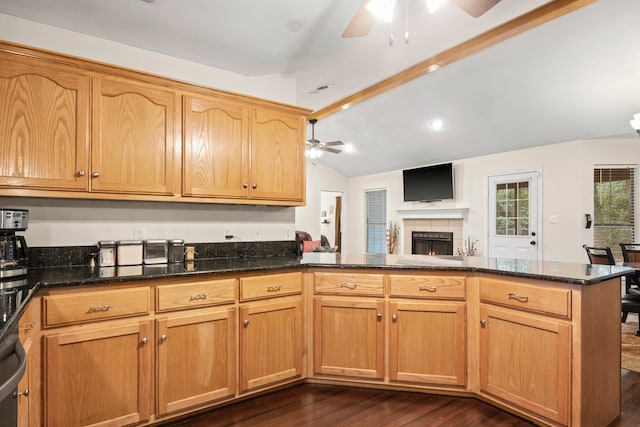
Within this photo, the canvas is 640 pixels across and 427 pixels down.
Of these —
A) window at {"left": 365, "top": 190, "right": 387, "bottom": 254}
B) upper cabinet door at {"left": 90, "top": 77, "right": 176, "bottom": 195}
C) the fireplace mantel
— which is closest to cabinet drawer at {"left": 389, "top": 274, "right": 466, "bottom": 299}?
upper cabinet door at {"left": 90, "top": 77, "right": 176, "bottom": 195}

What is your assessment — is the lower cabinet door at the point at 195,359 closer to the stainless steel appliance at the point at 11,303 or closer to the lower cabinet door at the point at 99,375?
the lower cabinet door at the point at 99,375

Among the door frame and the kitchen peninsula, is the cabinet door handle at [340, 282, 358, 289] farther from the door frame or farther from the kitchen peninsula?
the door frame

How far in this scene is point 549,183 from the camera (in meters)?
5.55

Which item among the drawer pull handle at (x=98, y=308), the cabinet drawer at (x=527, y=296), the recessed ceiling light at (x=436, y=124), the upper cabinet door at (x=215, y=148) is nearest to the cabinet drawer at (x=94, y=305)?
the drawer pull handle at (x=98, y=308)

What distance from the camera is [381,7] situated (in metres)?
1.80

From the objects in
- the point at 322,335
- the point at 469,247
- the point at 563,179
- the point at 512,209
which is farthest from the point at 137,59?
the point at 469,247

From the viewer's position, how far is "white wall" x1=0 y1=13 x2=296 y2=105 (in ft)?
7.38

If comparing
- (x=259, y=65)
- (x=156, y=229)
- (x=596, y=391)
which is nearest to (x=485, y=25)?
(x=259, y=65)

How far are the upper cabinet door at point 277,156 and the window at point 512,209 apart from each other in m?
4.51

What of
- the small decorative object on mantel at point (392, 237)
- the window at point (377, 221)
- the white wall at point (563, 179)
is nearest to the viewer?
the white wall at point (563, 179)

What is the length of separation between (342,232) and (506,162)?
4.58 metres

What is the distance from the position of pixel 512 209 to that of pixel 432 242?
1.80 m

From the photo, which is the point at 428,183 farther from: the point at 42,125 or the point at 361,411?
the point at 42,125

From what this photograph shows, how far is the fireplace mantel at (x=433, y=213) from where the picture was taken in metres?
6.81
